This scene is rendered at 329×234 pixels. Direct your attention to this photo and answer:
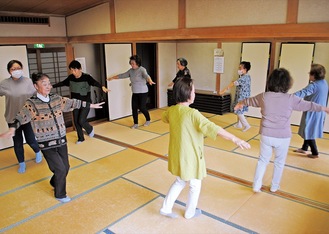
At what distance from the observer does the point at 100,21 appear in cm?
446

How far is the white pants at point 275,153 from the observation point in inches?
107

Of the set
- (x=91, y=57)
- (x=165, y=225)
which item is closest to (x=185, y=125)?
(x=165, y=225)

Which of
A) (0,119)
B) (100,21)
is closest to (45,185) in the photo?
(0,119)

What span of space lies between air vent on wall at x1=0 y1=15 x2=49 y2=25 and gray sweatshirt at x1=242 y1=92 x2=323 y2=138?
375 centimetres

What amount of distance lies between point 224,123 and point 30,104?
3.86 m

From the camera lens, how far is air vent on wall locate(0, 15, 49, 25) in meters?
4.25

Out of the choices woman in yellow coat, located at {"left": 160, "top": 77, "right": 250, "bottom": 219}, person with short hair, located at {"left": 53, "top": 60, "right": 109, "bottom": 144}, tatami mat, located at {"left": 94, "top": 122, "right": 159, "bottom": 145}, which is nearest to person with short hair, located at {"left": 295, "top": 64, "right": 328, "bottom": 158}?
woman in yellow coat, located at {"left": 160, "top": 77, "right": 250, "bottom": 219}

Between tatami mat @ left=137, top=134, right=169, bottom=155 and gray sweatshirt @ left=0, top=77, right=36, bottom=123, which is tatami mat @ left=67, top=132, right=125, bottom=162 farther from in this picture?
gray sweatshirt @ left=0, top=77, right=36, bottom=123

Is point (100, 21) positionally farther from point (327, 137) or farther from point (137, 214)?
point (327, 137)

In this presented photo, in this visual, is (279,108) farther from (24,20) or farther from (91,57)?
(91,57)

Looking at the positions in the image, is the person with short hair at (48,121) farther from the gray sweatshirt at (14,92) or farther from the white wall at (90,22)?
the white wall at (90,22)

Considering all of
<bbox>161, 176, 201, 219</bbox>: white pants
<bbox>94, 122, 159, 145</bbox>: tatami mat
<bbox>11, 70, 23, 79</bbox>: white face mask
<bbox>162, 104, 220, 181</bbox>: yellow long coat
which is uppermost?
<bbox>11, 70, 23, 79</bbox>: white face mask

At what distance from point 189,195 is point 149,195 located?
0.64 m

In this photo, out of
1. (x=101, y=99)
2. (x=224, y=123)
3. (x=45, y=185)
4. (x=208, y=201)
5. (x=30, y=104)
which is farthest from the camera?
(x=101, y=99)
